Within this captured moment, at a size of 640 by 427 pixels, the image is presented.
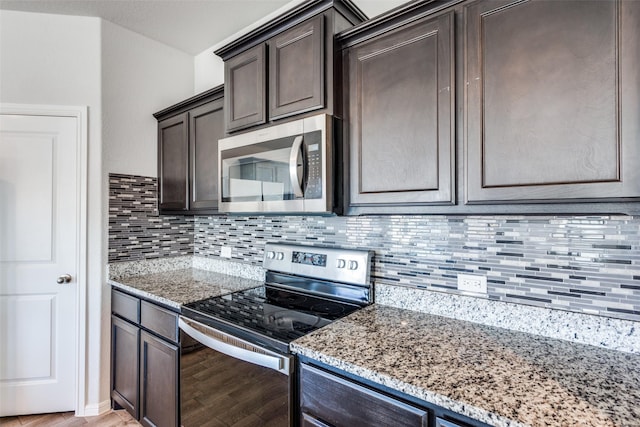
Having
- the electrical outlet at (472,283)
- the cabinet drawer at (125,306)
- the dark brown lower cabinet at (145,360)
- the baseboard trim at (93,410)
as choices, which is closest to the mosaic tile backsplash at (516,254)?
the electrical outlet at (472,283)

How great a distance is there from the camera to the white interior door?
2158mm

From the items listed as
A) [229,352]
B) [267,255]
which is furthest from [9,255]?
[229,352]

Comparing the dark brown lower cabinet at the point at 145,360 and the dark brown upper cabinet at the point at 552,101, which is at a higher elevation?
the dark brown upper cabinet at the point at 552,101

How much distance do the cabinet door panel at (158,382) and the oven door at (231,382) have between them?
0.08 m

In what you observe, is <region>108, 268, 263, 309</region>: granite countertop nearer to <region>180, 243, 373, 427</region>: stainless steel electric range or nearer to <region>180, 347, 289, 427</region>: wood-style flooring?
<region>180, 243, 373, 427</region>: stainless steel electric range

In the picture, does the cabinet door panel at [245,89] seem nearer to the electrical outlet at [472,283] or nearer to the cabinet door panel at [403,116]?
the cabinet door panel at [403,116]

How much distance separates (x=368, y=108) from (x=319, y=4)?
54 cm

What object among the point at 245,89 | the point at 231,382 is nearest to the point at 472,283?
the point at 231,382

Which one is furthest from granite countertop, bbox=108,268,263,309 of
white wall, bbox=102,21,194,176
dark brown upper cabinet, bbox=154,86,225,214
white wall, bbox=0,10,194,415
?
white wall, bbox=102,21,194,176

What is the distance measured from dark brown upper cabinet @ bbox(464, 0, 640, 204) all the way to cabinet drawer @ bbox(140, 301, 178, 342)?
1.56 m

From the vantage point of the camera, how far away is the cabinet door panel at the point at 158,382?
68.2 inches

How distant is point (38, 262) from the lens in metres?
2.20

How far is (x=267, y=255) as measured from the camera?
2107 millimetres

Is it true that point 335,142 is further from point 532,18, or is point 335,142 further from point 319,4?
point 532,18
